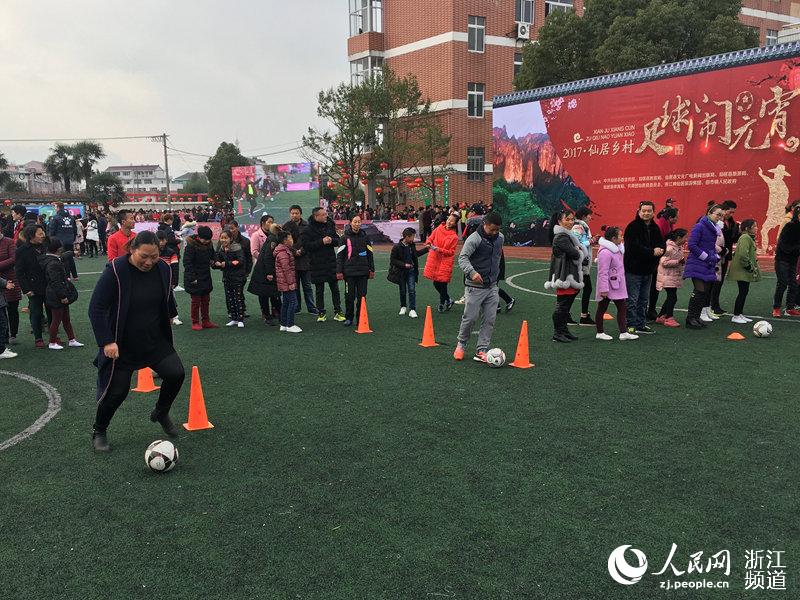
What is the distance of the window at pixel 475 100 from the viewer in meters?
41.7

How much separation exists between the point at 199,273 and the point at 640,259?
749 centimetres

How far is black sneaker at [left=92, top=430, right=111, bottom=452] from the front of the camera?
5289 millimetres

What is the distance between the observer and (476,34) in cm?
4144

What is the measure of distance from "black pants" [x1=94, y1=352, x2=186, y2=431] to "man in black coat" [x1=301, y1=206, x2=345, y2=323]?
19.3ft

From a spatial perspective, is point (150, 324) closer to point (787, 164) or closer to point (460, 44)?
point (787, 164)

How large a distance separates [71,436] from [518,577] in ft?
14.6

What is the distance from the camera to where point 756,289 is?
14023 mm

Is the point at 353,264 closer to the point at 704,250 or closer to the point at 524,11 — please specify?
the point at 704,250

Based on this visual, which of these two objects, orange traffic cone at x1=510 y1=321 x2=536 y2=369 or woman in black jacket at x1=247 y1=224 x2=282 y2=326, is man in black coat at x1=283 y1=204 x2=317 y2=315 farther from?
orange traffic cone at x1=510 y1=321 x2=536 y2=369

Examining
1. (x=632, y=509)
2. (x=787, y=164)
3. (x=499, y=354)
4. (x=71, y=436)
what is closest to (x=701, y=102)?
(x=787, y=164)

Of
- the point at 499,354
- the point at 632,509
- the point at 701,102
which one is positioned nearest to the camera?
the point at 632,509

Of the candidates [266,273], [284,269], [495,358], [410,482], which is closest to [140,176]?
[266,273]

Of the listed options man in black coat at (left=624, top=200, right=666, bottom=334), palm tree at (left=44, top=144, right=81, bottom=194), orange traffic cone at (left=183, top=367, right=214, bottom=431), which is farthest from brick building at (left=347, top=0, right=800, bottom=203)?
palm tree at (left=44, top=144, right=81, bottom=194)

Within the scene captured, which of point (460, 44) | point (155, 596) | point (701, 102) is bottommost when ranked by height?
point (155, 596)
